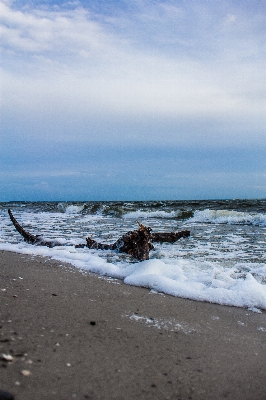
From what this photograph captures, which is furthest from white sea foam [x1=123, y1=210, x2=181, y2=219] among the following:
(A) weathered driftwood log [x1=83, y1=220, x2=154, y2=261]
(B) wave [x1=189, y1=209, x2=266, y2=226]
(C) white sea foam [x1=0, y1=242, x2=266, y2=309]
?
(C) white sea foam [x1=0, y1=242, x2=266, y2=309]

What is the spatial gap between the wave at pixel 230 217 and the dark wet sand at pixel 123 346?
44.3 ft

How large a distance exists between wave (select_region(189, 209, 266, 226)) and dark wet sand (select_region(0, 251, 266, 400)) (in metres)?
13.5

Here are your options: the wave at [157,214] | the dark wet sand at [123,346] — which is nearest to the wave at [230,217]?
the wave at [157,214]

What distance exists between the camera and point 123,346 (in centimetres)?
202

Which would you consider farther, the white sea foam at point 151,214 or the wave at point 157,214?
the white sea foam at point 151,214

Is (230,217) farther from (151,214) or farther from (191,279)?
(191,279)

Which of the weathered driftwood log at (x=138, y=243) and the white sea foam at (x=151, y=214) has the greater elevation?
the weathered driftwood log at (x=138, y=243)

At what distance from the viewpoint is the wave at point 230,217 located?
53.2ft

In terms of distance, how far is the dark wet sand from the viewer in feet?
5.10

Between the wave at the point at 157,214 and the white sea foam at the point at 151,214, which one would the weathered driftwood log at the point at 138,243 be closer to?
the wave at the point at 157,214

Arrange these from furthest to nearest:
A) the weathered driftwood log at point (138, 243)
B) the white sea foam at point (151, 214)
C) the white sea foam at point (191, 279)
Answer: the white sea foam at point (151, 214)
the weathered driftwood log at point (138, 243)
the white sea foam at point (191, 279)

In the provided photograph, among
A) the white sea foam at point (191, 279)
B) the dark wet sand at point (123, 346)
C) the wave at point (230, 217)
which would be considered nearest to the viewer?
the dark wet sand at point (123, 346)

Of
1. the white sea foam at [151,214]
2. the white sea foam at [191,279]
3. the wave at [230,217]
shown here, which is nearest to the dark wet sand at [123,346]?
the white sea foam at [191,279]

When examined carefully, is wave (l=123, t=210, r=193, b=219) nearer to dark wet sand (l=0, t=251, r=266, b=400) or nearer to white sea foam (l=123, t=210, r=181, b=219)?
white sea foam (l=123, t=210, r=181, b=219)
